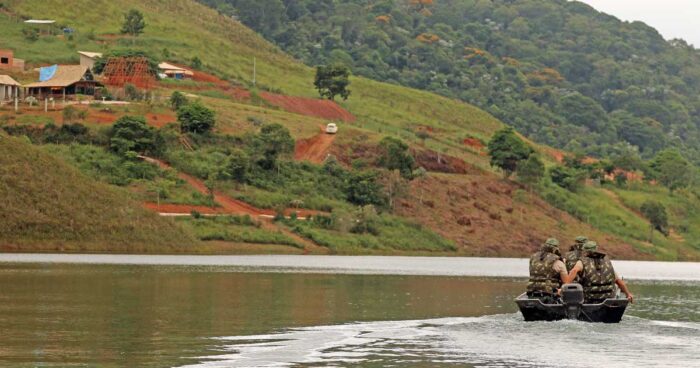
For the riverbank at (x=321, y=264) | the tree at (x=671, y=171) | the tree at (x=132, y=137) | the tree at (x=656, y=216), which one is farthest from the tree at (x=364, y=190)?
the tree at (x=671, y=171)

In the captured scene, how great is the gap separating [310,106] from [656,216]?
4794cm

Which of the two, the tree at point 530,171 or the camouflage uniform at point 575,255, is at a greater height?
the tree at point 530,171

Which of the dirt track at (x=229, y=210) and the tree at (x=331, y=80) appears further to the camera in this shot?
the tree at (x=331, y=80)

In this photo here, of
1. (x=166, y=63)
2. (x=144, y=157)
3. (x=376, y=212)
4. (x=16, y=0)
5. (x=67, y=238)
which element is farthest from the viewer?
(x=16, y=0)

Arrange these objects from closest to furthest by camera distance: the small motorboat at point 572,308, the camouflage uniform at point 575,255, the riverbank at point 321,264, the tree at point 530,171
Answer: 1. the small motorboat at point 572,308
2. the camouflage uniform at point 575,255
3. the riverbank at point 321,264
4. the tree at point 530,171

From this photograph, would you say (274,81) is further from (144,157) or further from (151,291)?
(151,291)

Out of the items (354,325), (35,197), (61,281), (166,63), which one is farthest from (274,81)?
(354,325)

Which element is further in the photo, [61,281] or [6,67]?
[6,67]

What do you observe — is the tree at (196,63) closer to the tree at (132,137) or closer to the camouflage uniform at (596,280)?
the tree at (132,137)

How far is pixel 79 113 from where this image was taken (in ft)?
444

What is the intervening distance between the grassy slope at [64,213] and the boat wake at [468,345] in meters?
54.5

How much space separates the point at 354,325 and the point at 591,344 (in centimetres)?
861

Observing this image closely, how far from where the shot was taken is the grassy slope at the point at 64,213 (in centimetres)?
9744

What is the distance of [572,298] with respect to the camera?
4766 centimetres
